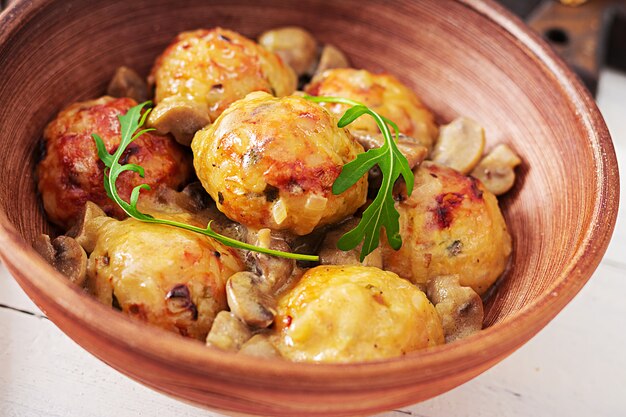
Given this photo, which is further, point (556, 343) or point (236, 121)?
point (556, 343)

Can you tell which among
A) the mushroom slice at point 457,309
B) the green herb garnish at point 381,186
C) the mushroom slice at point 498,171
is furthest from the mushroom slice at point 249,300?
the mushroom slice at point 498,171

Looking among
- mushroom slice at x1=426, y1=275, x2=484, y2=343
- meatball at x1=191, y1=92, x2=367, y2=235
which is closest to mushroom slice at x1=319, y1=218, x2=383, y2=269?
meatball at x1=191, y1=92, x2=367, y2=235

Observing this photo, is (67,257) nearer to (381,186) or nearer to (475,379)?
(381,186)

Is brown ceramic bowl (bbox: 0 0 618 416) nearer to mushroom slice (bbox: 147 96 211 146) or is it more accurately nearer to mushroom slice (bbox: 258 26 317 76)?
mushroom slice (bbox: 258 26 317 76)

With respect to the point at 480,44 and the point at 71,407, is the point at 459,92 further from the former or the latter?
the point at 71,407

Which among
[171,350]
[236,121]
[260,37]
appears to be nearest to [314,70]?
[260,37]

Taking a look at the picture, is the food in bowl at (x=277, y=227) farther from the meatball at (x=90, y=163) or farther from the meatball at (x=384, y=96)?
the meatball at (x=384, y=96)

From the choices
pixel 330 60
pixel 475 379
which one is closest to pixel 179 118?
pixel 330 60
